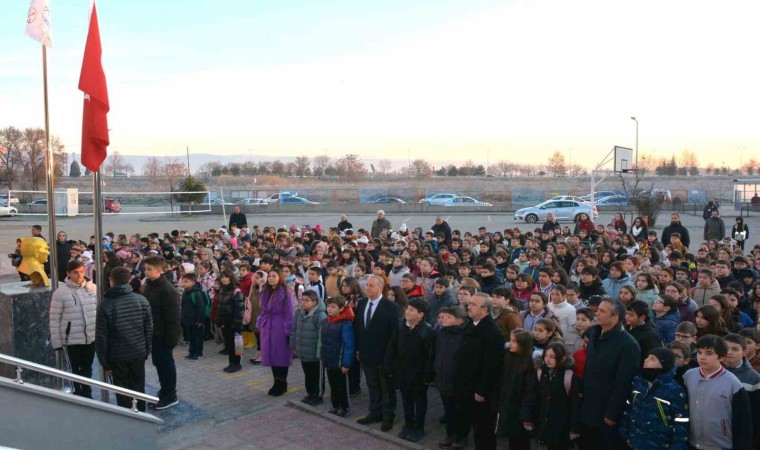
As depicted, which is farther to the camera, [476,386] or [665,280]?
[665,280]

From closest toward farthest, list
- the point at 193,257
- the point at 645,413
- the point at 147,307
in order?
1. the point at 645,413
2. the point at 147,307
3. the point at 193,257

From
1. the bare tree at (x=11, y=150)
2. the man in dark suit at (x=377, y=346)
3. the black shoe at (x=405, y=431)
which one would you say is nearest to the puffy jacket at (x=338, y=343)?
the man in dark suit at (x=377, y=346)

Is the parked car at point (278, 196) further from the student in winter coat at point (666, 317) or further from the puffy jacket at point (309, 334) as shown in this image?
the student in winter coat at point (666, 317)

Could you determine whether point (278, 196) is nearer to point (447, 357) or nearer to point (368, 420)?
point (368, 420)

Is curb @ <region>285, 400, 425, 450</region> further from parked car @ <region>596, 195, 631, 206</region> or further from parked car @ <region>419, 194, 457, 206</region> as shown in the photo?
parked car @ <region>596, 195, 631, 206</region>

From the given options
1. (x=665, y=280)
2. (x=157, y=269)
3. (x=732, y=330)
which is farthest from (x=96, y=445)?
(x=665, y=280)

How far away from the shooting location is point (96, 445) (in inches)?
205

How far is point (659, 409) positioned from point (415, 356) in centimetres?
239

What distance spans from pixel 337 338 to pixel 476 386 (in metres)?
1.80

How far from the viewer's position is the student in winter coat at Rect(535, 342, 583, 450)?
16.4ft

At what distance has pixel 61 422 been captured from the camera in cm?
488

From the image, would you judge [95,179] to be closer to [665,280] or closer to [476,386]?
[476,386]

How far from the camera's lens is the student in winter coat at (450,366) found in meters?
5.68

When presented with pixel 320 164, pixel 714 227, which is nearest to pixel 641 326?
pixel 714 227
